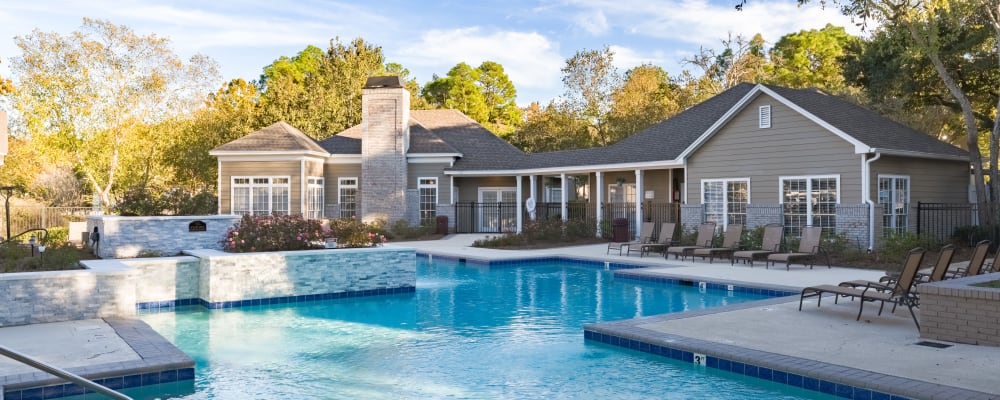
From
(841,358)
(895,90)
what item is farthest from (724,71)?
(841,358)

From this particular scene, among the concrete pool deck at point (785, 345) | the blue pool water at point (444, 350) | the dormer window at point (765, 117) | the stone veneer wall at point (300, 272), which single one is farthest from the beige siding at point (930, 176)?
the stone veneer wall at point (300, 272)

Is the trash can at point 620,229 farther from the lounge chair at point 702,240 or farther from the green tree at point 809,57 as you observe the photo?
the green tree at point 809,57

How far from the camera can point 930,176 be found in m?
19.7

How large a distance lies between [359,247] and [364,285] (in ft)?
3.37

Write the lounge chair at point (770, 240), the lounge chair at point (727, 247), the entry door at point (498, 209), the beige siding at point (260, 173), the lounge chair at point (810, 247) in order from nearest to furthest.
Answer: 1. the lounge chair at point (810, 247)
2. the lounge chair at point (770, 240)
3. the lounge chair at point (727, 247)
4. the beige siding at point (260, 173)
5. the entry door at point (498, 209)

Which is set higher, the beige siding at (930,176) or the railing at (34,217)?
the beige siding at (930,176)

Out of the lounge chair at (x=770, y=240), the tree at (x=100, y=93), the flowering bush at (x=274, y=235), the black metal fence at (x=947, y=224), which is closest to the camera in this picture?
the flowering bush at (x=274, y=235)

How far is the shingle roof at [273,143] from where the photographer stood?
27516mm

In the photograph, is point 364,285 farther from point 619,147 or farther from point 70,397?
point 619,147

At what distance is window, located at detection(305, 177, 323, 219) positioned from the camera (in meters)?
28.2

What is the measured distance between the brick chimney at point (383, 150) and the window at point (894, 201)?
17.1 metres

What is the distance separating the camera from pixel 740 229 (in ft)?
58.5

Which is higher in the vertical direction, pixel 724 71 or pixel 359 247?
pixel 724 71

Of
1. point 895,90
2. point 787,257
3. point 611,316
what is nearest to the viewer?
point 611,316
